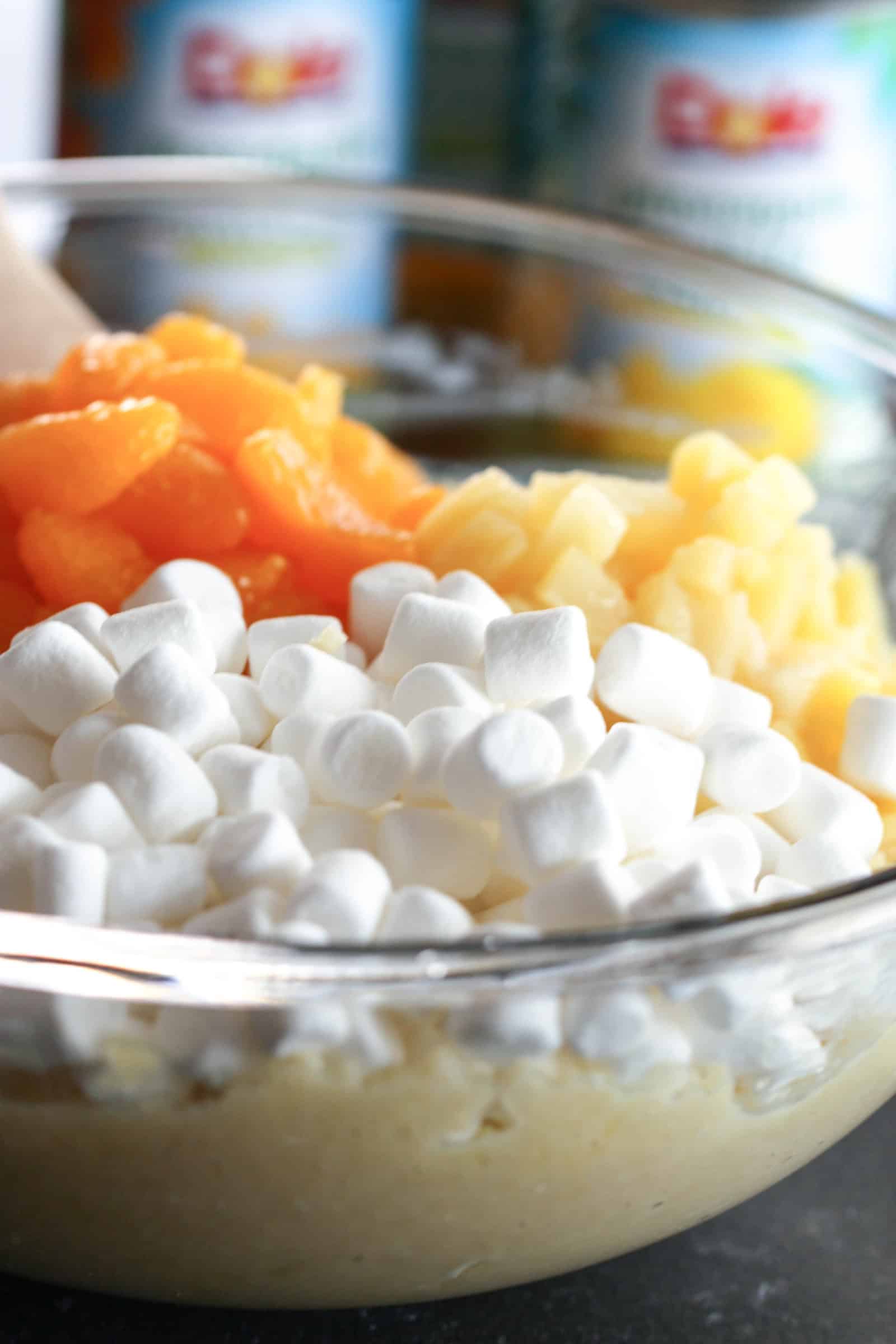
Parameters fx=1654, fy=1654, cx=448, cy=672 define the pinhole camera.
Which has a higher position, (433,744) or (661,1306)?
(433,744)

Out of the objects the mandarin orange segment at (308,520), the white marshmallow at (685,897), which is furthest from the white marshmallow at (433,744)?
the mandarin orange segment at (308,520)

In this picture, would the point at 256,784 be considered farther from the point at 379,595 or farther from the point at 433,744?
the point at 379,595

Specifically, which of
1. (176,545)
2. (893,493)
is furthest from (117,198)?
Result: (893,493)

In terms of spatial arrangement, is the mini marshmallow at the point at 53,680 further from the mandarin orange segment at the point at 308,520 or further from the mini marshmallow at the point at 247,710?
the mandarin orange segment at the point at 308,520

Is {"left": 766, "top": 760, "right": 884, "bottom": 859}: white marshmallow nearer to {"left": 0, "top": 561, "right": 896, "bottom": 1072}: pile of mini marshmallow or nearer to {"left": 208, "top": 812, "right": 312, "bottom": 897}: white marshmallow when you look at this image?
{"left": 0, "top": 561, "right": 896, "bottom": 1072}: pile of mini marshmallow

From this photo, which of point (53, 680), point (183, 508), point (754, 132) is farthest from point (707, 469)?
point (754, 132)

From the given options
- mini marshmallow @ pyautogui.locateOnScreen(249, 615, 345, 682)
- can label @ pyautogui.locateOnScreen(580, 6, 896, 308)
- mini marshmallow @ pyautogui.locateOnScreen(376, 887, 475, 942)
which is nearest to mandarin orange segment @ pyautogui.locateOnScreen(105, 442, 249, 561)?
mini marshmallow @ pyautogui.locateOnScreen(249, 615, 345, 682)
